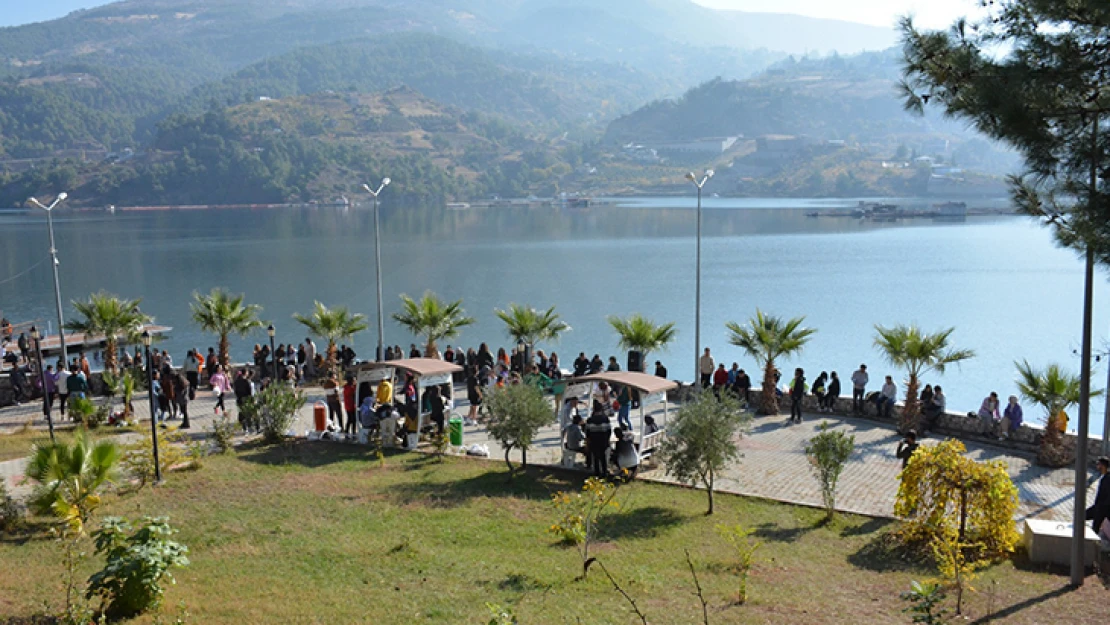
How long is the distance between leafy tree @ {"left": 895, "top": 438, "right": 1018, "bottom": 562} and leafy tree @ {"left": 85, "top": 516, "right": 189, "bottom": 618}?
7161mm

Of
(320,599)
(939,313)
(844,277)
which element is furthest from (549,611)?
(844,277)

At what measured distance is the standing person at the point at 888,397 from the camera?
17.6m

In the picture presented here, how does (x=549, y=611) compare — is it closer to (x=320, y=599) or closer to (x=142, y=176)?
(x=320, y=599)

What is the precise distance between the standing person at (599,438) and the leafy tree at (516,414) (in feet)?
2.37

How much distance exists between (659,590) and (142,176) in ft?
544

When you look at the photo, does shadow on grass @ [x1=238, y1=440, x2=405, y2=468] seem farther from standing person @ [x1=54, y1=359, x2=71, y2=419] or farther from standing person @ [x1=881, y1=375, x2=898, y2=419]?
standing person @ [x1=881, y1=375, x2=898, y2=419]

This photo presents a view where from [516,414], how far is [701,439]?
263cm

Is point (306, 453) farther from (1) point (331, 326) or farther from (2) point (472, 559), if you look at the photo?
(1) point (331, 326)

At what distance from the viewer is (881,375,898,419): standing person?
17.6m

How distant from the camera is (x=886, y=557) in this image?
969cm

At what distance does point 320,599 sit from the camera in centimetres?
784

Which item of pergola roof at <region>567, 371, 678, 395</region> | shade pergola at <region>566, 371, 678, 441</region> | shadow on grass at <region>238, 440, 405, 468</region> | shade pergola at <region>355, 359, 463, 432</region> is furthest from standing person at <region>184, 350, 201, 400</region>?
pergola roof at <region>567, 371, 678, 395</region>

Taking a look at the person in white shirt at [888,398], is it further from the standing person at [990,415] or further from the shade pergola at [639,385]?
the shade pergola at [639,385]

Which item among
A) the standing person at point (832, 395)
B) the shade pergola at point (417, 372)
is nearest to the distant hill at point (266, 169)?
the standing person at point (832, 395)
